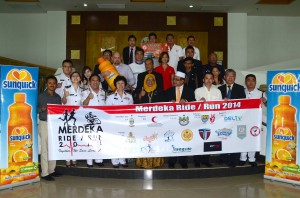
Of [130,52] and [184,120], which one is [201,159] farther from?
[130,52]

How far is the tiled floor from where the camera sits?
4.25 meters

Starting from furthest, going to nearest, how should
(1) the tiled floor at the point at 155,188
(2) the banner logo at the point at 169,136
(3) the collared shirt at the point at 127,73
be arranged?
(3) the collared shirt at the point at 127,73
(2) the banner logo at the point at 169,136
(1) the tiled floor at the point at 155,188

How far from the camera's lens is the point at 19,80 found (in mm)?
4676

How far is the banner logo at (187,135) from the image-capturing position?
5.00 meters

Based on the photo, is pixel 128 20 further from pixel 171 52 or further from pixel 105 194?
pixel 105 194

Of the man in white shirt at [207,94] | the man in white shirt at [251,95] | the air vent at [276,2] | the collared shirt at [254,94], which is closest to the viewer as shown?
the man in white shirt at [207,94]

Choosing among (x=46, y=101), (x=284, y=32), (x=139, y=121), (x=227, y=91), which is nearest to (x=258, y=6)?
(x=284, y=32)

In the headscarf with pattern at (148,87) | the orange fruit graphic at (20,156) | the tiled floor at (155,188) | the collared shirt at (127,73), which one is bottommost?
the tiled floor at (155,188)

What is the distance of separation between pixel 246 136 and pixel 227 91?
0.77 metres

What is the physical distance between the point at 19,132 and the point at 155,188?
2.02 m

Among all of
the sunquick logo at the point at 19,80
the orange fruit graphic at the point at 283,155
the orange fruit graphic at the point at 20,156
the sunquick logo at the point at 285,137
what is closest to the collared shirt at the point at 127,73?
the sunquick logo at the point at 19,80

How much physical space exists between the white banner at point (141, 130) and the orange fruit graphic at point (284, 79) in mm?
622

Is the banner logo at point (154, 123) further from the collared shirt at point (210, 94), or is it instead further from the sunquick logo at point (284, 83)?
the sunquick logo at point (284, 83)

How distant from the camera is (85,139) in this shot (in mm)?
4902
